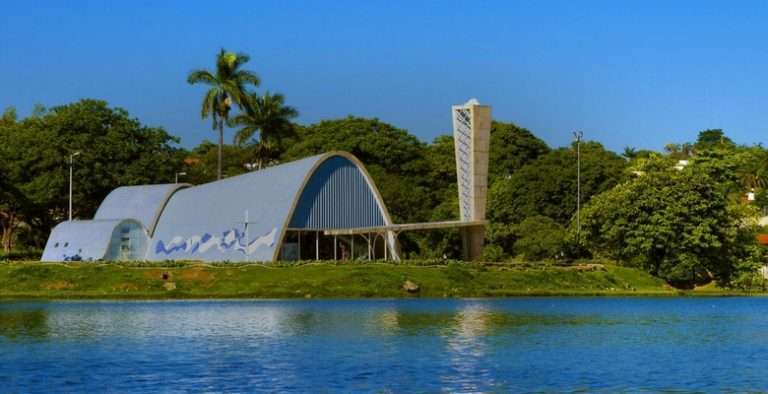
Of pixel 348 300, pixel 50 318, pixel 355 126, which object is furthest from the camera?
pixel 355 126

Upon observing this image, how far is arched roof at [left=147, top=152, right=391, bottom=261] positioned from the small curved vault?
80mm

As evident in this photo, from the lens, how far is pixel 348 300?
74562 millimetres

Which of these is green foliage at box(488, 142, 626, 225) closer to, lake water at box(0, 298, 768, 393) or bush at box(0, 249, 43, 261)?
bush at box(0, 249, 43, 261)

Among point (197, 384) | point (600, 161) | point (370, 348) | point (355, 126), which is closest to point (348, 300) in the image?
point (370, 348)

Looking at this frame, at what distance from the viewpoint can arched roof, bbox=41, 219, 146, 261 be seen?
102 m

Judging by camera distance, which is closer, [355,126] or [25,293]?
[25,293]

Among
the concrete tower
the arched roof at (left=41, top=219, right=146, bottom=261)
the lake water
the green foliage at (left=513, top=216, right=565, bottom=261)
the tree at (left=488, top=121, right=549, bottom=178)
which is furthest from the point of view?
the tree at (left=488, top=121, right=549, bottom=178)

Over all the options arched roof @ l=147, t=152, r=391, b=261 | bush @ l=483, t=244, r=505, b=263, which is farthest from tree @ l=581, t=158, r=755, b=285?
arched roof @ l=147, t=152, r=391, b=261

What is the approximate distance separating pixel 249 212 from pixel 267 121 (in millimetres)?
29907

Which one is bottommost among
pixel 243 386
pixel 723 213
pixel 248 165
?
pixel 243 386

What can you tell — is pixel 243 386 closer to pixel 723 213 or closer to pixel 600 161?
pixel 723 213

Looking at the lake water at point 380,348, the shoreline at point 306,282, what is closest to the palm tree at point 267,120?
the shoreline at point 306,282

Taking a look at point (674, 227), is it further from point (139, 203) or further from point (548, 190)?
point (139, 203)

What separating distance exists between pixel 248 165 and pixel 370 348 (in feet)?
407
